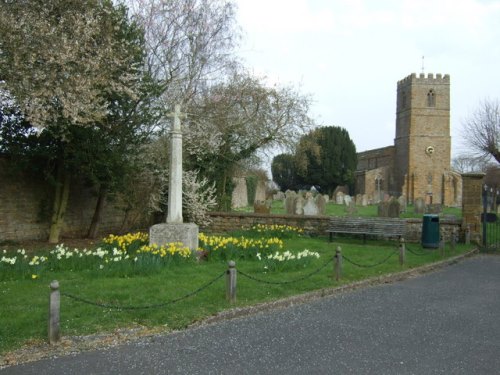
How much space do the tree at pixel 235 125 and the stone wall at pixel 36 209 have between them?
368cm

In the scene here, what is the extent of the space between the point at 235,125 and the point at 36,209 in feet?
27.3

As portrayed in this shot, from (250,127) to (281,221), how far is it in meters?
5.10

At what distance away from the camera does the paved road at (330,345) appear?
464 centimetres

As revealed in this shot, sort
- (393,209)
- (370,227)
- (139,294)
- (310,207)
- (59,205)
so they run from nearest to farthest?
(139,294) → (59,205) → (370,227) → (393,209) → (310,207)

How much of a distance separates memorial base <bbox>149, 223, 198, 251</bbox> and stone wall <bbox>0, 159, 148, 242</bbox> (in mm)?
5181

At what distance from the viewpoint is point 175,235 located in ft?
35.2

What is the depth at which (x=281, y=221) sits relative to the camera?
16.9 meters

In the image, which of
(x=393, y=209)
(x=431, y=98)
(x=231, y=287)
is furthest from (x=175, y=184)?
(x=431, y=98)

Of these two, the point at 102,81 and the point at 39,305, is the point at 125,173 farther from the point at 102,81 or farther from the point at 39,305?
the point at 39,305

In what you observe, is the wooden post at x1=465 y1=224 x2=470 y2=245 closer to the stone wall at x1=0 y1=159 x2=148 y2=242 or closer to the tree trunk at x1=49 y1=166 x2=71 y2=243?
the stone wall at x1=0 y1=159 x2=148 y2=242

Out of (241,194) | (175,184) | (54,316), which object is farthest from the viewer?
(241,194)

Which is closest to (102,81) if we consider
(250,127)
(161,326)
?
(161,326)

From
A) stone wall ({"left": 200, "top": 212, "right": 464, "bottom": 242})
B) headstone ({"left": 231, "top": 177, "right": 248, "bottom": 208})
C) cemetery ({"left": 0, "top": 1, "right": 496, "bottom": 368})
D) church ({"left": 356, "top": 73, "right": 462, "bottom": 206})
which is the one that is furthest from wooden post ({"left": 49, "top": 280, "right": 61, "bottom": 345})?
church ({"left": 356, "top": 73, "right": 462, "bottom": 206})

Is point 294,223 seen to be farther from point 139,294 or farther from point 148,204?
point 139,294
